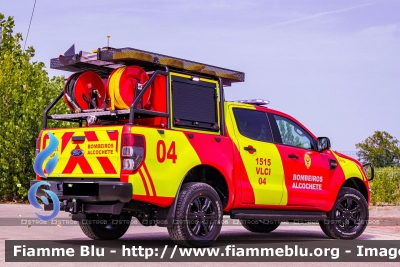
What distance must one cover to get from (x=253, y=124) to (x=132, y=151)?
2.69m

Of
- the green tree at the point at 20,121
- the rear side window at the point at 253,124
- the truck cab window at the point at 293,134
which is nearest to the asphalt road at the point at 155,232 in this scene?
the truck cab window at the point at 293,134

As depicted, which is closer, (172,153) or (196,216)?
(172,153)

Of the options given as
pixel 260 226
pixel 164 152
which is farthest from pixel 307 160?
pixel 164 152

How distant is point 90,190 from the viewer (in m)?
9.31

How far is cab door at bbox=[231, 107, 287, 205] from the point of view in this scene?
10492 mm

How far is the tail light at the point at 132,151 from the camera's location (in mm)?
8906

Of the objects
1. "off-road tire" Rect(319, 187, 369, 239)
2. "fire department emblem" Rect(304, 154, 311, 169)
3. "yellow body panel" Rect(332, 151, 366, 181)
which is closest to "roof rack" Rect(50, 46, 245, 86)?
"fire department emblem" Rect(304, 154, 311, 169)

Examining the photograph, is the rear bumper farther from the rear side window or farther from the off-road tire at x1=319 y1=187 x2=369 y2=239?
the off-road tire at x1=319 y1=187 x2=369 y2=239

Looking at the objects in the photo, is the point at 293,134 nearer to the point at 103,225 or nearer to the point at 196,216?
the point at 196,216

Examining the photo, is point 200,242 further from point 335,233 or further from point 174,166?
point 335,233

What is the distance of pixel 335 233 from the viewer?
1194 centimetres

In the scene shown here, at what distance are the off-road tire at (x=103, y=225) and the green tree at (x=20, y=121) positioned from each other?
11894mm

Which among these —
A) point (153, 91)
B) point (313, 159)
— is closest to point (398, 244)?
point (313, 159)
